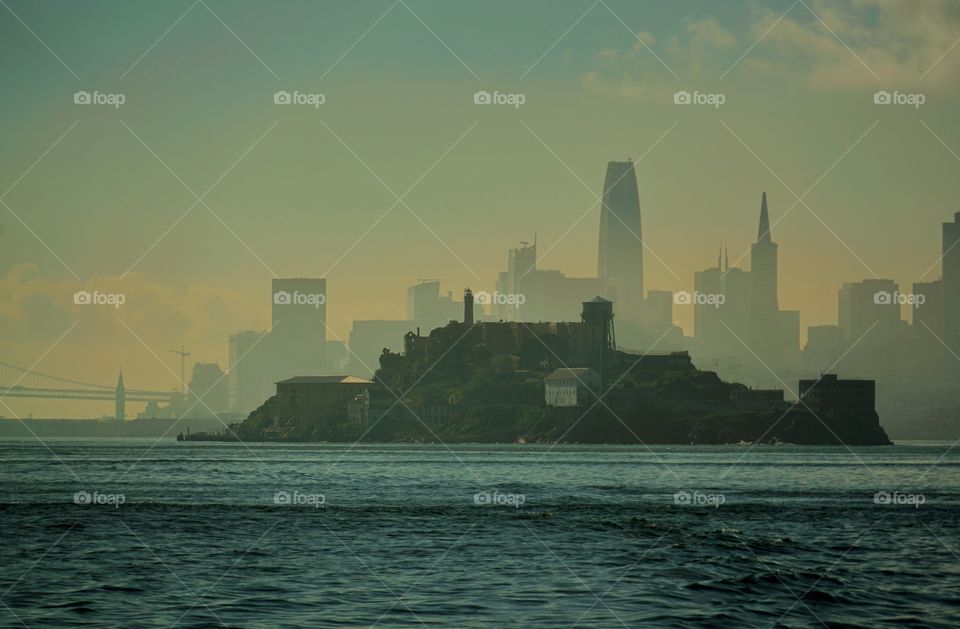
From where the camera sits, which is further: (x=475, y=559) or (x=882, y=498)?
(x=882, y=498)

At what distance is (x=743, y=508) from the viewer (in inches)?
3044

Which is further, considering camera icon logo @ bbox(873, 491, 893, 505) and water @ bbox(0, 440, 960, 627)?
camera icon logo @ bbox(873, 491, 893, 505)

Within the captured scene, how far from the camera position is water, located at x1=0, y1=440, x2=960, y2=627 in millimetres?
38062

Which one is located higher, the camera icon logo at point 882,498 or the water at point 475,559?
the water at point 475,559

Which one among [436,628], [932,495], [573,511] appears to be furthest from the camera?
[932,495]

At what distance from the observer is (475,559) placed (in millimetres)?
50281

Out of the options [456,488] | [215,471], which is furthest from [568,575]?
[215,471]

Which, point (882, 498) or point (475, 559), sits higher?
point (475, 559)

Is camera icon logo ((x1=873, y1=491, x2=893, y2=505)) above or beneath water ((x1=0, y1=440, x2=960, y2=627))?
beneath

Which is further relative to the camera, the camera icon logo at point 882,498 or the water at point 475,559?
the camera icon logo at point 882,498

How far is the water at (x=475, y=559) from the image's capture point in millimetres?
38062

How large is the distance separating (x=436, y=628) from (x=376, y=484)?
237 ft

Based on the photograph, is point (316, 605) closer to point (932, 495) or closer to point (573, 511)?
point (573, 511)

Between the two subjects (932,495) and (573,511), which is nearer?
(573,511)
